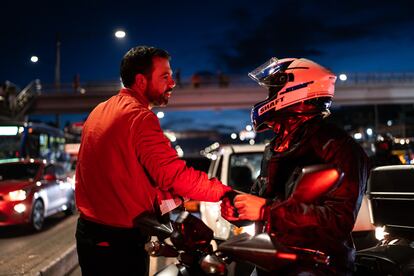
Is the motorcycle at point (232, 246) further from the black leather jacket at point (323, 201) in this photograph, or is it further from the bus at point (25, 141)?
the bus at point (25, 141)

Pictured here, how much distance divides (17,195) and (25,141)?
11.6 metres

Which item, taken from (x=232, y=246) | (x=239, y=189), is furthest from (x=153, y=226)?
(x=239, y=189)

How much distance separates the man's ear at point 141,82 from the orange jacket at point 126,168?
0.35 ft

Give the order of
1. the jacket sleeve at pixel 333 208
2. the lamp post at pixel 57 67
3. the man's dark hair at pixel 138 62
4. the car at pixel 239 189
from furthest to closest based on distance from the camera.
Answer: the lamp post at pixel 57 67
the car at pixel 239 189
the man's dark hair at pixel 138 62
the jacket sleeve at pixel 333 208

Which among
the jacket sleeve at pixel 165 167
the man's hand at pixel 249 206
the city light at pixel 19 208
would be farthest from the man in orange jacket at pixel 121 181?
the city light at pixel 19 208

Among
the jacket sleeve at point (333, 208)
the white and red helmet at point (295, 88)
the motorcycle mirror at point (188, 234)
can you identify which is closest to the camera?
the jacket sleeve at point (333, 208)

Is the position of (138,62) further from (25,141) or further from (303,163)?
(25,141)

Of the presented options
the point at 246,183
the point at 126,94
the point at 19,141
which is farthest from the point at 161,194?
the point at 19,141

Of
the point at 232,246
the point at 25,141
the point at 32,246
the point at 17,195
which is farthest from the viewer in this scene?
the point at 25,141

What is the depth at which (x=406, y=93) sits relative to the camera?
128 feet

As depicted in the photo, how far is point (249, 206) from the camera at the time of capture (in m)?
2.10

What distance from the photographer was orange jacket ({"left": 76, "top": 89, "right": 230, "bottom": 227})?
8.20 ft

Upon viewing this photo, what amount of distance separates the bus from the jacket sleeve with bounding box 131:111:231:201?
687 inches

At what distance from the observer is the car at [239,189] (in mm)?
5287
